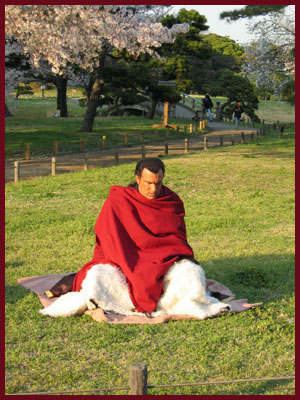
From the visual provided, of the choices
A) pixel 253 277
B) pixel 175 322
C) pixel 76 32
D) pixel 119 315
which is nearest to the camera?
pixel 175 322

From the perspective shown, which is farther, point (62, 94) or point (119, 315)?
point (62, 94)

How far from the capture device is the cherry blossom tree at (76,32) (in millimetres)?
18062

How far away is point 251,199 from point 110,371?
9.89m

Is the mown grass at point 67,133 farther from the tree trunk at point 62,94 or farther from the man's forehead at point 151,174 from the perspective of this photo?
the man's forehead at point 151,174

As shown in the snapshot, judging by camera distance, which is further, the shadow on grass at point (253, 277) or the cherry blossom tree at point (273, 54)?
the cherry blossom tree at point (273, 54)

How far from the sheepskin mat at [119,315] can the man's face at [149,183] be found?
1255 mm

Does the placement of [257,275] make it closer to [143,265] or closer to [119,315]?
[143,265]

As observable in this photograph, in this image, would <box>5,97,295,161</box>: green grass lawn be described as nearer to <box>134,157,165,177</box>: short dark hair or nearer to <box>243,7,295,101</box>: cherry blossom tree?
<box>243,7,295,101</box>: cherry blossom tree

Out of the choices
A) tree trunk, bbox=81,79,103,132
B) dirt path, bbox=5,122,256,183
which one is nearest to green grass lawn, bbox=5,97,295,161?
tree trunk, bbox=81,79,103,132

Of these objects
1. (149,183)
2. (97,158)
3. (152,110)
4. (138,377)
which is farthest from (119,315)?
(152,110)

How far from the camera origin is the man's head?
6148mm

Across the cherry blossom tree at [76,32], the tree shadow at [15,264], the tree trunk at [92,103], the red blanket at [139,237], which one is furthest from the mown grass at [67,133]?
the red blanket at [139,237]

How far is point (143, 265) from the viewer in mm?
6145

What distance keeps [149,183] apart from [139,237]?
0.57 m
